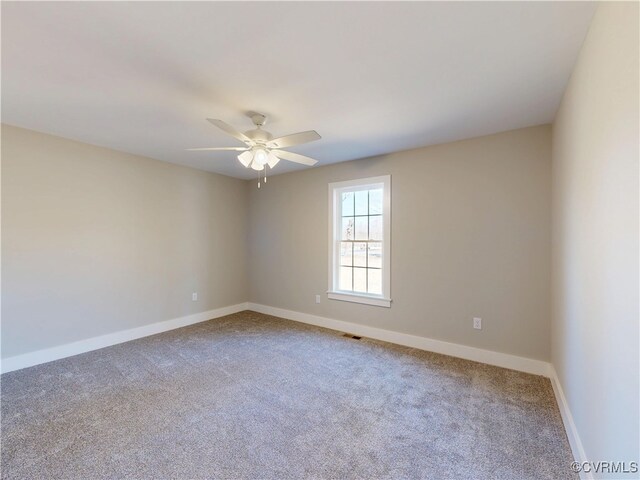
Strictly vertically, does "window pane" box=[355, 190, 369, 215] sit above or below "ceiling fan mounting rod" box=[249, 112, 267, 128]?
below

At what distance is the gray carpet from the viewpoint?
1.66 metres

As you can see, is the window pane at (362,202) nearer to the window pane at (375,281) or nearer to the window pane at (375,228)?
the window pane at (375,228)

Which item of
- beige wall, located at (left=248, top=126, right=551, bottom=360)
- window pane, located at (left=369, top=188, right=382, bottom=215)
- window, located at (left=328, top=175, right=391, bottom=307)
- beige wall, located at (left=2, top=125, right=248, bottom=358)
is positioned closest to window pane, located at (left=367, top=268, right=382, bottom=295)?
window, located at (left=328, top=175, right=391, bottom=307)

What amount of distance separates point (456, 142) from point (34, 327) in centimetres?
503

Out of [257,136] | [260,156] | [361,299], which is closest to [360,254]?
[361,299]

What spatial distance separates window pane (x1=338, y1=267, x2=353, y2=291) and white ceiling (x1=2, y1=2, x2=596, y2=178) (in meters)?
2.05

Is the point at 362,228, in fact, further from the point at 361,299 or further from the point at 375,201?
the point at 361,299

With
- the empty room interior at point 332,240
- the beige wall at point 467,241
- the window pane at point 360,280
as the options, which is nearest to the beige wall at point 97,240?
the empty room interior at point 332,240

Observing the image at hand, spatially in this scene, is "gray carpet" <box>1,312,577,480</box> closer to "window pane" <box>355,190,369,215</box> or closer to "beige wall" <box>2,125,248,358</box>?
"beige wall" <box>2,125,248,358</box>

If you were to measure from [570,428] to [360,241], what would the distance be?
276cm

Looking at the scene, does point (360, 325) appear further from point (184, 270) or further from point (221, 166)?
point (221, 166)

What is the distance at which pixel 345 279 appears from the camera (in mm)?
4266

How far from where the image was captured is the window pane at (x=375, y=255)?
12.8 ft

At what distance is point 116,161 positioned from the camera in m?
3.61
